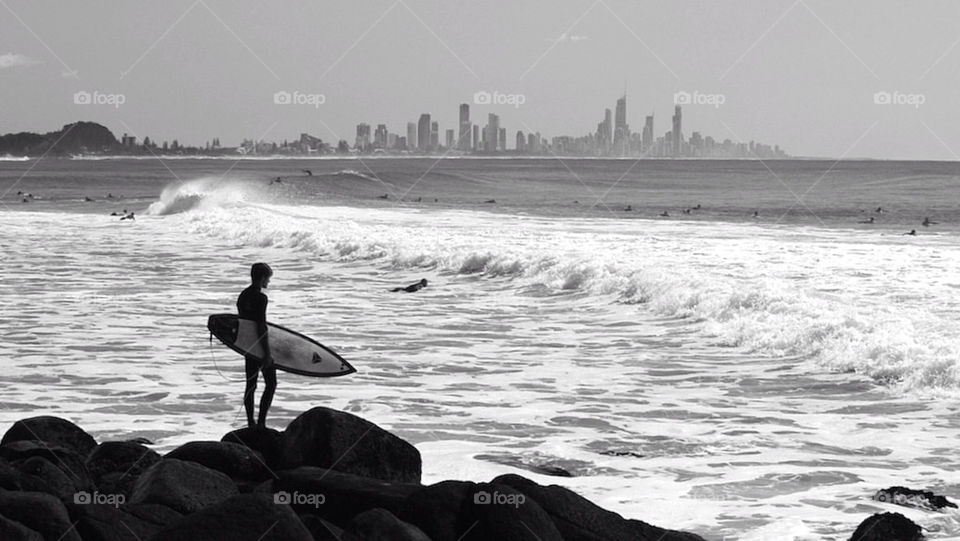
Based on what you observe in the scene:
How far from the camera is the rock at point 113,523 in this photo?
204 inches

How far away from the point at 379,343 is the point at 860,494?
8056 millimetres

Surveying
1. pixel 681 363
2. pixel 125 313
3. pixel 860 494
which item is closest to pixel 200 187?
pixel 125 313

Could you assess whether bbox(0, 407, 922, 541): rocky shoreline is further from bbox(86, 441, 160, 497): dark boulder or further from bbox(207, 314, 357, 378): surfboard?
bbox(207, 314, 357, 378): surfboard

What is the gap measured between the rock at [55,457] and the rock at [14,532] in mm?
1280

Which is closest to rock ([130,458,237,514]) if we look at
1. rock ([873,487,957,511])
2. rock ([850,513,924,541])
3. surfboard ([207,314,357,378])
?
surfboard ([207,314,357,378])

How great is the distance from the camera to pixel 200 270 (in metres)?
24.9

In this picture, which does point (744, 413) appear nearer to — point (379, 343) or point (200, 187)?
point (379, 343)

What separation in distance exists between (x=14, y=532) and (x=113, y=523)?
0.50 metres

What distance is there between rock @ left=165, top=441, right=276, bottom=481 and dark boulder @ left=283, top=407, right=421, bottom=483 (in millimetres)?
176

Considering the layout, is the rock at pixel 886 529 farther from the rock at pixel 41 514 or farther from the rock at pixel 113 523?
the rock at pixel 41 514

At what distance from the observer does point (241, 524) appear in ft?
16.1
